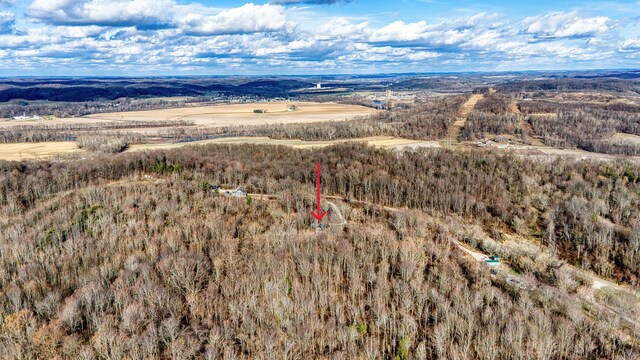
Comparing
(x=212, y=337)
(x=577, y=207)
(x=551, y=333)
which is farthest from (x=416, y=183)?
(x=212, y=337)

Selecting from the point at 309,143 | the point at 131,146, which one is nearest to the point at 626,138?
the point at 309,143

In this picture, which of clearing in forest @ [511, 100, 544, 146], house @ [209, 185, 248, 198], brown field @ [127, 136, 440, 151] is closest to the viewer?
house @ [209, 185, 248, 198]

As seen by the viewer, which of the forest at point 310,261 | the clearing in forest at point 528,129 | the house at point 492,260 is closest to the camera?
the forest at point 310,261

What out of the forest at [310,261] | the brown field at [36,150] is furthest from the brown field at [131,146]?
the forest at [310,261]

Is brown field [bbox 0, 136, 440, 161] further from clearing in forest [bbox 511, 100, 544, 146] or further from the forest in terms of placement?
clearing in forest [bbox 511, 100, 544, 146]

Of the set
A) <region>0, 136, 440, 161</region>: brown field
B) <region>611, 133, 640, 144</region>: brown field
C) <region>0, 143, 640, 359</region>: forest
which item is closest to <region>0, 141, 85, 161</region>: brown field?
<region>0, 136, 440, 161</region>: brown field

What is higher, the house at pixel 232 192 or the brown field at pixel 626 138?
the brown field at pixel 626 138

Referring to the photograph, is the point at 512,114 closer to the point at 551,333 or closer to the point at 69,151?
the point at 551,333

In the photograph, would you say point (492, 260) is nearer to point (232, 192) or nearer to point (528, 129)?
point (232, 192)

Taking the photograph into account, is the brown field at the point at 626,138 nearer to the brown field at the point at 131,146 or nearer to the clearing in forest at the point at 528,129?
the clearing in forest at the point at 528,129
